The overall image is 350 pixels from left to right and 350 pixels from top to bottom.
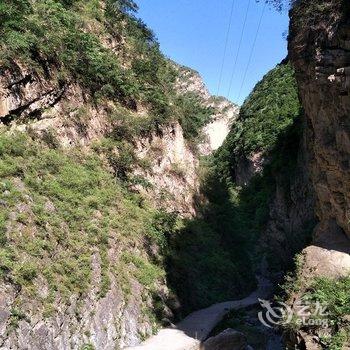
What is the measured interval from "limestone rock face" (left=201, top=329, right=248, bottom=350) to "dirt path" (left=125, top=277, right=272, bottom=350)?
0.57m

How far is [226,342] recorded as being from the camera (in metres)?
16.2

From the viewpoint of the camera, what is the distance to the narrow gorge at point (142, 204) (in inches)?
538

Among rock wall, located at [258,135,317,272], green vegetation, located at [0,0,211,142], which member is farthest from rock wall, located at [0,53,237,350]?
rock wall, located at [258,135,317,272]

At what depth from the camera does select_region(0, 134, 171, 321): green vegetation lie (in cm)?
1409

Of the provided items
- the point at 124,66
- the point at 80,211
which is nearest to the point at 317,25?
the point at 80,211

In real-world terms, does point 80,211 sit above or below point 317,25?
below

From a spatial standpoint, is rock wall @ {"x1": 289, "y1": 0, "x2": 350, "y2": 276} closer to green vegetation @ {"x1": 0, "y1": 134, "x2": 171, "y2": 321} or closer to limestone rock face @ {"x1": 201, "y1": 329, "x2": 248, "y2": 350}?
limestone rock face @ {"x1": 201, "y1": 329, "x2": 248, "y2": 350}

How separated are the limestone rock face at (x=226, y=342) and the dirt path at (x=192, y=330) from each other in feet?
1.88

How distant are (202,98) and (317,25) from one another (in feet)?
289

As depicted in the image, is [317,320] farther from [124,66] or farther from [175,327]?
[124,66]

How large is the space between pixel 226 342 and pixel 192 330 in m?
2.37

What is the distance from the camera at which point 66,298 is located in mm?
14328

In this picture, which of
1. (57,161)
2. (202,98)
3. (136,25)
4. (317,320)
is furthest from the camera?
(202,98)

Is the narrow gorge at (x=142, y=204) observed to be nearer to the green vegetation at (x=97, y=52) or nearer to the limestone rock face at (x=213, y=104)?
the green vegetation at (x=97, y=52)
